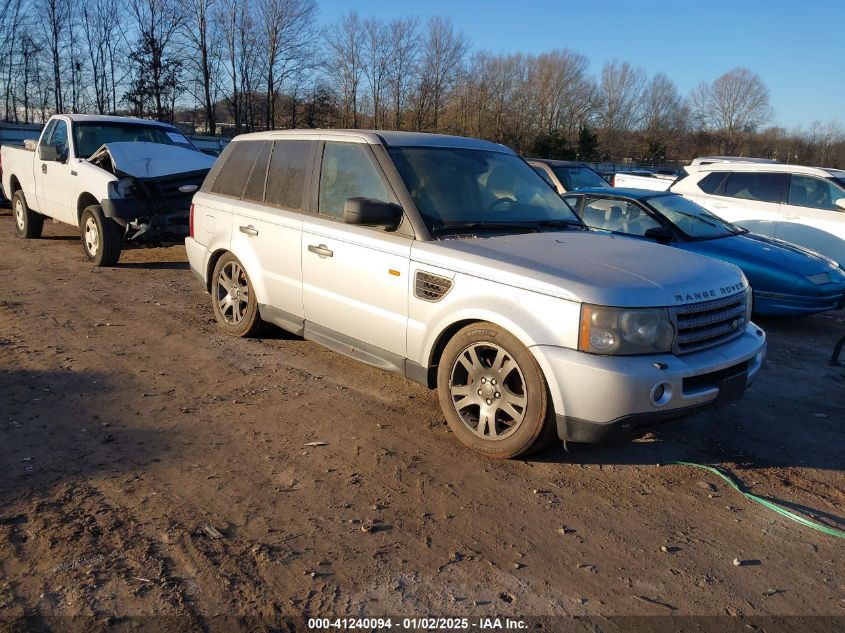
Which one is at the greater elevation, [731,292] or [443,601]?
[731,292]

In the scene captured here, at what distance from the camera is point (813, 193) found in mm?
9844

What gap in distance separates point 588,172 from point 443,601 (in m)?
11.0

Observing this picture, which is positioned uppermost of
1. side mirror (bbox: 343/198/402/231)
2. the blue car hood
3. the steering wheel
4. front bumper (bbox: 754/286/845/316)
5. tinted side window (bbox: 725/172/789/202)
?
tinted side window (bbox: 725/172/789/202)

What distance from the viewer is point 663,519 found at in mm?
3494

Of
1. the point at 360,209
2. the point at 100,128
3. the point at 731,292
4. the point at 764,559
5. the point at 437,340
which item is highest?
the point at 100,128

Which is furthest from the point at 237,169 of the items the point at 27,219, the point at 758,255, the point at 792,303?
the point at 27,219

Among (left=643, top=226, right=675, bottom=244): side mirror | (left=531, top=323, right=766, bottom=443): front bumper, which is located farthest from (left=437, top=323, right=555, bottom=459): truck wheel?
(left=643, top=226, right=675, bottom=244): side mirror

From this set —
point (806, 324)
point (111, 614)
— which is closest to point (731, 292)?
point (111, 614)

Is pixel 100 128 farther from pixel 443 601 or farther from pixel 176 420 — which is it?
pixel 443 601

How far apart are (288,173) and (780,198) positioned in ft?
25.6

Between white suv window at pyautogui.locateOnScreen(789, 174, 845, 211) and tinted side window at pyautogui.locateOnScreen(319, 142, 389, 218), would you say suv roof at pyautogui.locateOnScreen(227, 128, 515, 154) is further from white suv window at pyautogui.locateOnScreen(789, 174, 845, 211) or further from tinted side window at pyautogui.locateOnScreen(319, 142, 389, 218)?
white suv window at pyautogui.locateOnScreen(789, 174, 845, 211)

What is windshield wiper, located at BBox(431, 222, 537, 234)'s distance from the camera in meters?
4.41

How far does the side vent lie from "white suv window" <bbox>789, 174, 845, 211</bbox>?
795 centimetres

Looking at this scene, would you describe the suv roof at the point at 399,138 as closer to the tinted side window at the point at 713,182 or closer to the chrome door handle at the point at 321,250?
the chrome door handle at the point at 321,250
